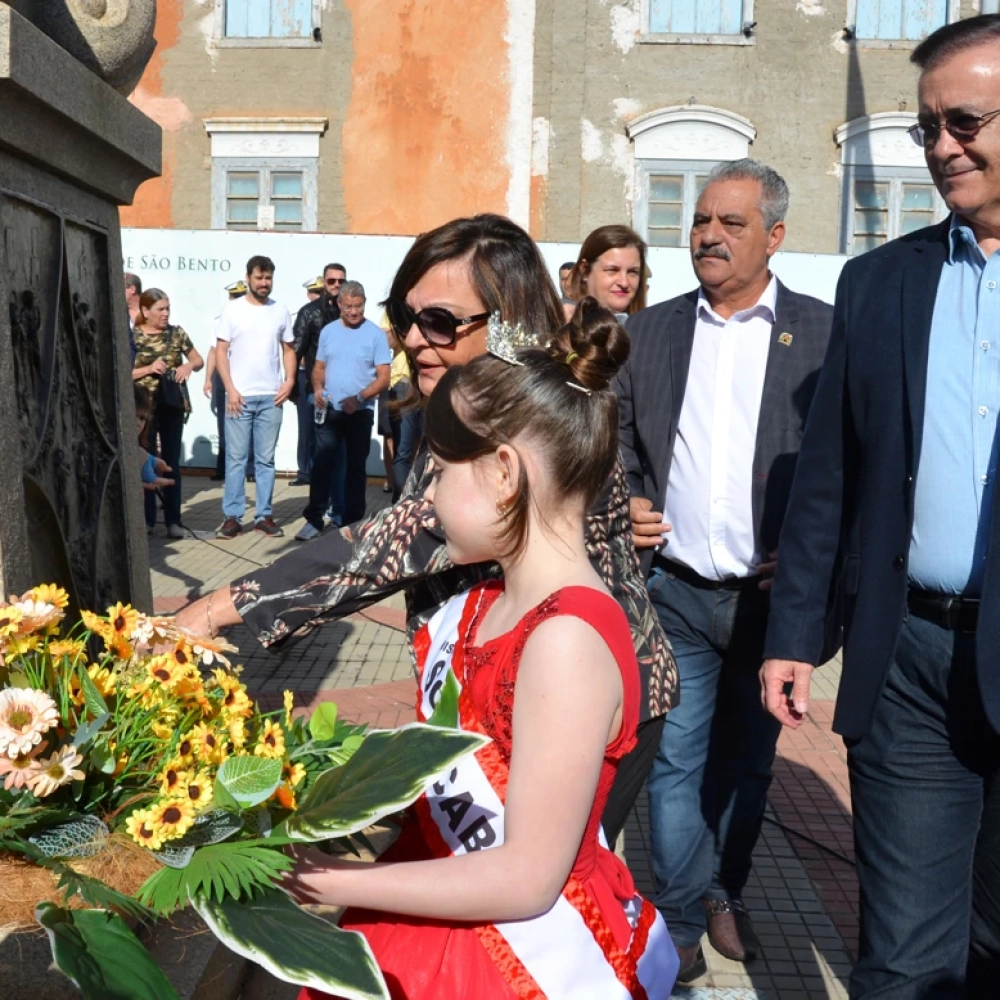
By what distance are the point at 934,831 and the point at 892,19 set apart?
1725 cm

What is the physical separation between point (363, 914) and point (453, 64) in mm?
16693

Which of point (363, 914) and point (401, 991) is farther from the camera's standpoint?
point (363, 914)

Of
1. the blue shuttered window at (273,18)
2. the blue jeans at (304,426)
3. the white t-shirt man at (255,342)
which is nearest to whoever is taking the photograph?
the white t-shirt man at (255,342)

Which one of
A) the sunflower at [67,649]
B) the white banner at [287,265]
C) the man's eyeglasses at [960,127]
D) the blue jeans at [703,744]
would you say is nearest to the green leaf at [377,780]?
the sunflower at [67,649]

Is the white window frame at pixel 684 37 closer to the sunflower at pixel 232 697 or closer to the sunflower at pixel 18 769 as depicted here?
the sunflower at pixel 232 697

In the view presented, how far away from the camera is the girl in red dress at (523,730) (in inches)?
64.2

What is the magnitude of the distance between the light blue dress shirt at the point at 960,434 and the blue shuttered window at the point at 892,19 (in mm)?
16585

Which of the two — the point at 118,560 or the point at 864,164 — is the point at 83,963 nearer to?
the point at 118,560

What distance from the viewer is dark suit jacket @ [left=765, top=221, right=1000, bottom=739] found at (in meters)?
2.47

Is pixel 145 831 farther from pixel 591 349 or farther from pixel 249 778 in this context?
pixel 591 349

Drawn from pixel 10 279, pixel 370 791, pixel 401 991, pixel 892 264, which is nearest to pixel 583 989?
pixel 401 991

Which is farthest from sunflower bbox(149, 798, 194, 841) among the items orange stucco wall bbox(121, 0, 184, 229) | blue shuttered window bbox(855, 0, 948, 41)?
blue shuttered window bbox(855, 0, 948, 41)

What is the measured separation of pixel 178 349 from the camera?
34.0 ft

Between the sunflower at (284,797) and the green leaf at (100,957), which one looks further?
the sunflower at (284,797)
